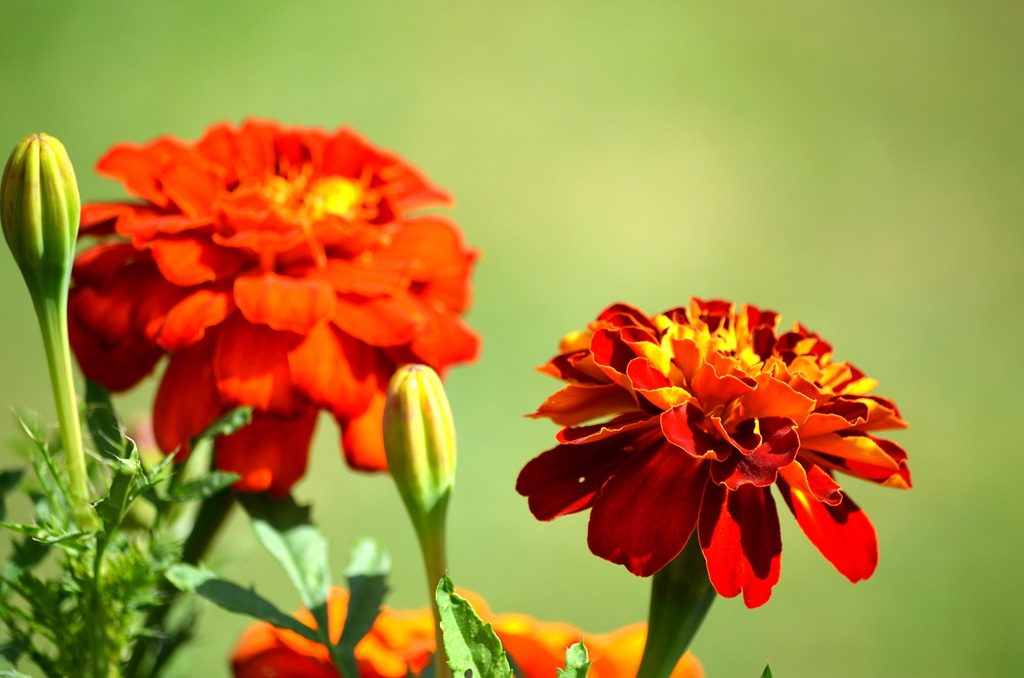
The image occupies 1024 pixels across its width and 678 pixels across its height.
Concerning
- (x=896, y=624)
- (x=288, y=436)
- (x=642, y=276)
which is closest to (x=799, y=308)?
(x=642, y=276)

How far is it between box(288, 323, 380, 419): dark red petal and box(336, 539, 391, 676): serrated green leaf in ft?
0.16

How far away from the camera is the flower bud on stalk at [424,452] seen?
319 millimetres

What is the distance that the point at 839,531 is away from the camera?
1.03ft

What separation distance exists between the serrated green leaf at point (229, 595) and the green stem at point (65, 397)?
3 cm

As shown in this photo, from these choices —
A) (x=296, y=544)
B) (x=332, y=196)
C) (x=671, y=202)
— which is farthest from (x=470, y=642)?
(x=671, y=202)

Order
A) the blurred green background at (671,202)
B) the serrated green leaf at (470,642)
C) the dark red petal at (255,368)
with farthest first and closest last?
the blurred green background at (671,202)
the dark red petal at (255,368)
the serrated green leaf at (470,642)

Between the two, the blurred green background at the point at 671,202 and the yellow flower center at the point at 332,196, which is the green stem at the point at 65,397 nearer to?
the yellow flower center at the point at 332,196

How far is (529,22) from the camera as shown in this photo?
8.11ft

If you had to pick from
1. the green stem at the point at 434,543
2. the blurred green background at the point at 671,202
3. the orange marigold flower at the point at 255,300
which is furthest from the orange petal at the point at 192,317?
the blurred green background at the point at 671,202

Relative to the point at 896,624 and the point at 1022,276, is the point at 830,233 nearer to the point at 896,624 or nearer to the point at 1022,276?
the point at 1022,276

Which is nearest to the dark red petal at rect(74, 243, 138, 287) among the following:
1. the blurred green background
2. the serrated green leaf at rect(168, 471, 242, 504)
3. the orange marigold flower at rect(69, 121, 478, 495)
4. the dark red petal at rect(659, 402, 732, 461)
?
the orange marigold flower at rect(69, 121, 478, 495)

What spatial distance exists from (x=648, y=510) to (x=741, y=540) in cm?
3

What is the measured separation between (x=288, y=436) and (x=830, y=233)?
6.01 ft

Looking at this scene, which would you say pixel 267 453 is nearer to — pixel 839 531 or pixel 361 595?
pixel 361 595
